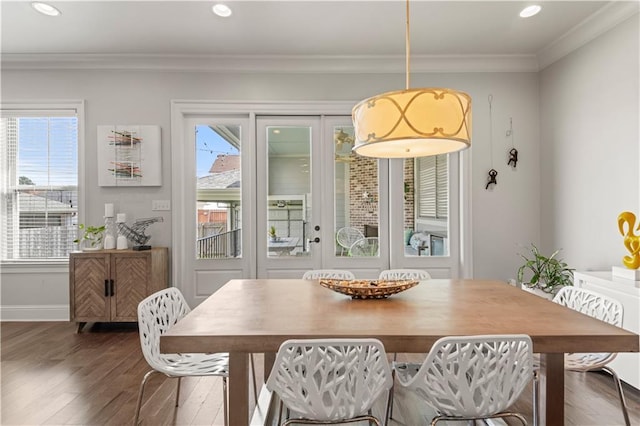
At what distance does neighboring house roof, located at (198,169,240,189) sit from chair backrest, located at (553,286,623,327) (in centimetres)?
300

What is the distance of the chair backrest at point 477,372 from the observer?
120 cm

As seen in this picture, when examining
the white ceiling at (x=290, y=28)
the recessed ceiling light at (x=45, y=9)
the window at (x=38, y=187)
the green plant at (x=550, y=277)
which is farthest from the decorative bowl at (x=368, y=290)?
the window at (x=38, y=187)

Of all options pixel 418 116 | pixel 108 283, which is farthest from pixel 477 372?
pixel 108 283

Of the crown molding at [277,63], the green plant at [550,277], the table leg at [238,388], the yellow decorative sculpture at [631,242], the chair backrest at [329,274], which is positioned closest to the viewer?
the table leg at [238,388]

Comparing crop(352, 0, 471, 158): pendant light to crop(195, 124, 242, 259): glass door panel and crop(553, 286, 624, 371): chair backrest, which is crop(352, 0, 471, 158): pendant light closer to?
crop(553, 286, 624, 371): chair backrest

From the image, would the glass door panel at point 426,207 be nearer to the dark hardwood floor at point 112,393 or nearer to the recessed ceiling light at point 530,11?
the dark hardwood floor at point 112,393

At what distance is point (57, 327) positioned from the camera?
3574 mm

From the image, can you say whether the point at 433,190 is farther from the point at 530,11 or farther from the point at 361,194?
the point at 530,11

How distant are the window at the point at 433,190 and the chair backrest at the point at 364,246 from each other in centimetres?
57

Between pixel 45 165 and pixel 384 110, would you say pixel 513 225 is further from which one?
pixel 45 165

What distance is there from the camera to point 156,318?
1849 mm

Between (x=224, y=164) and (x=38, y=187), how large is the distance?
80.7 inches

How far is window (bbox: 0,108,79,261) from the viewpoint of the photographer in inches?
151

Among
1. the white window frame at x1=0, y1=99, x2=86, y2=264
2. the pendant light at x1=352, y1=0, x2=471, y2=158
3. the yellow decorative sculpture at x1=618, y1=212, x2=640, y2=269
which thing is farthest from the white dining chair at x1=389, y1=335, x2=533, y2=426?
the white window frame at x1=0, y1=99, x2=86, y2=264
